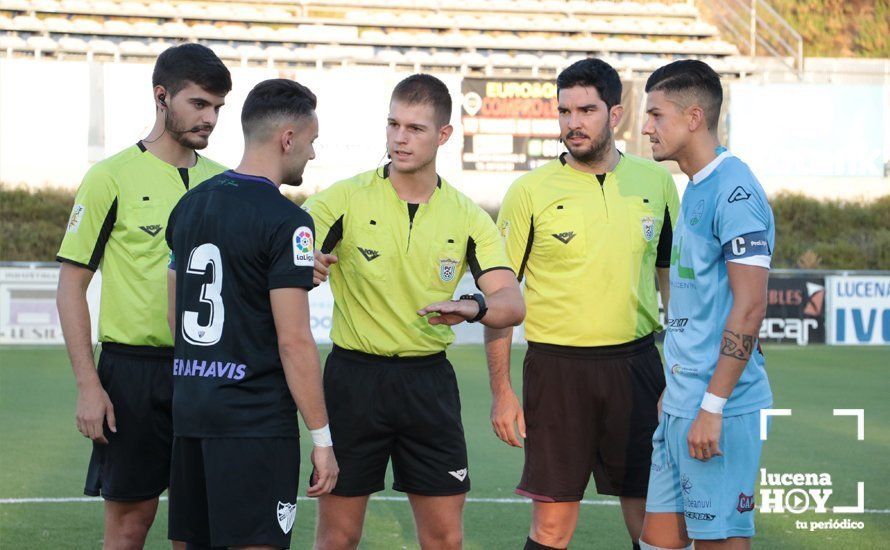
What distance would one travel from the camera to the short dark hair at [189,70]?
461 centimetres

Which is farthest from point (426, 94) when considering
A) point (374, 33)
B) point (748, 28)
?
point (748, 28)

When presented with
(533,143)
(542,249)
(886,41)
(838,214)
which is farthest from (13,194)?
(886,41)

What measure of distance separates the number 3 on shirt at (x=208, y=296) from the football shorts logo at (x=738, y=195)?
1.83 m

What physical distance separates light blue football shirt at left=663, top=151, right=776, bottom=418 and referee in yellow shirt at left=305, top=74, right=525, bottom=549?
2.41 ft

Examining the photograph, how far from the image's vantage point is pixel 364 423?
4695 mm

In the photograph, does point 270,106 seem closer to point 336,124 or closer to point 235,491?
point 235,491

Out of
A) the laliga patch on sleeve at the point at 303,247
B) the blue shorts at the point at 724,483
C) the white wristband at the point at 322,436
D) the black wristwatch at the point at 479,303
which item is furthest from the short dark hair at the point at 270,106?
the blue shorts at the point at 724,483

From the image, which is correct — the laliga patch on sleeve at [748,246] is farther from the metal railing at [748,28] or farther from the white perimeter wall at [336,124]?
the metal railing at [748,28]

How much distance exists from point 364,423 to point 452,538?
Answer: 1.96 feet

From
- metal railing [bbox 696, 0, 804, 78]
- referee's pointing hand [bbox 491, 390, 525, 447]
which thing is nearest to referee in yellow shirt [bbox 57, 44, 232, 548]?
referee's pointing hand [bbox 491, 390, 525, 447]

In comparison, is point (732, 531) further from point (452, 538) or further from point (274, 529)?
point (274, 529)

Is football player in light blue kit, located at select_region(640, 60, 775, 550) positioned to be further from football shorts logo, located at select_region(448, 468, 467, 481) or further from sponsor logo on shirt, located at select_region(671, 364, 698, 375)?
football shorts logo, located at select_region(448, 468, 467, 481)

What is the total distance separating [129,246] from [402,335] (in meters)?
1.19

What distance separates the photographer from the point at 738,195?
13.4 feet
